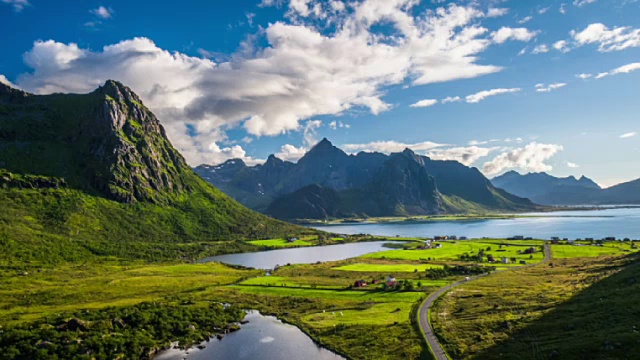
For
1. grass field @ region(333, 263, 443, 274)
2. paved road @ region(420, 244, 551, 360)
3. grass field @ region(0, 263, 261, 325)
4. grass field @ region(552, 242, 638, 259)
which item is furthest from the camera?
grass field @ region(552, 242, 638, 259)

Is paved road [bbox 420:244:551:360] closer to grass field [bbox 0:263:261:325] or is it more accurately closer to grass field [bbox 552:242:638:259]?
grass field [bbox 0:263:261:325]

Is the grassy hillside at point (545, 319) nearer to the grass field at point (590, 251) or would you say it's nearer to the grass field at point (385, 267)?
the grass field at point (385, 267)

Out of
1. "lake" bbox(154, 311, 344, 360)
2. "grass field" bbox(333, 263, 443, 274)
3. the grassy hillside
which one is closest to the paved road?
the grassy hillside

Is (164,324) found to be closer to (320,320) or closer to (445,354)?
(320,320)

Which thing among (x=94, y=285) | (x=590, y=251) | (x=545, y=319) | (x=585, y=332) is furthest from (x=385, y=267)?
(x=94, y=285)

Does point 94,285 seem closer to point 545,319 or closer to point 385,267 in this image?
point 385,267

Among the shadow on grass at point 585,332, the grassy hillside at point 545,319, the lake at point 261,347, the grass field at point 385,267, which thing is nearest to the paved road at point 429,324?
the grassy hillside at point 545,319
